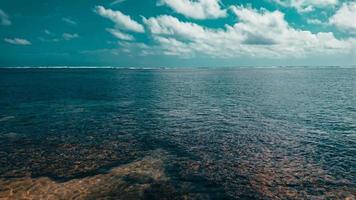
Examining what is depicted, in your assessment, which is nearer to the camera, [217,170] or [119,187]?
[119,187]

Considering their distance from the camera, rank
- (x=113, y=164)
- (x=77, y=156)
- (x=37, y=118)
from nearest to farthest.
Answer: (x=113, y=164) → (x=77, y=156) → (x=37, y=118)

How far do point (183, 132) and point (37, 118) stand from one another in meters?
28.6

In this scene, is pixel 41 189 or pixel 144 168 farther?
pixel 144 168

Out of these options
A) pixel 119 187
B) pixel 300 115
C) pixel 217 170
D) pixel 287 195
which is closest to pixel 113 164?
pixel 119 187

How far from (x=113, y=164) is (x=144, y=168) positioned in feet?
10.8

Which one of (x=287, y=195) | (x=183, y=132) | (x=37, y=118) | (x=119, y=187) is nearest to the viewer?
(x=287, y=195)

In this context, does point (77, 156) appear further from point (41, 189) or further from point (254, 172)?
point (254, 172)

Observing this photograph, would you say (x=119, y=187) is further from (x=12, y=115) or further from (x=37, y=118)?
Answer: (x=12, y=115)

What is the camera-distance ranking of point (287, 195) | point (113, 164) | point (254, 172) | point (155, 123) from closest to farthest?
point (287, 195) → point (254, 172) → point (113, 164) → point (155, 123)

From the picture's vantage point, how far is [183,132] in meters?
40.4

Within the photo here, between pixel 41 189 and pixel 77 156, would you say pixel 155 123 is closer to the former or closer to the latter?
pixel 77 156

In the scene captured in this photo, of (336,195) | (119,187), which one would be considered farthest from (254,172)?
(119,187)

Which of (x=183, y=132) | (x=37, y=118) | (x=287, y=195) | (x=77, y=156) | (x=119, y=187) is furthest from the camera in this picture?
(x=37, y=118)

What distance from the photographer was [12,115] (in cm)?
5397
